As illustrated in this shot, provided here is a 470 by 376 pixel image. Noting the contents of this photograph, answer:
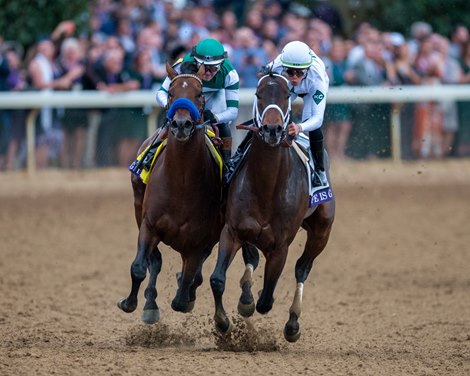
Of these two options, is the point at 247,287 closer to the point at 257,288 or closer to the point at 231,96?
the point at 231,96

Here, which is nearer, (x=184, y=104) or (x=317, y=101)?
(x=184, y=104)

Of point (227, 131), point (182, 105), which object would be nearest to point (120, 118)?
point (227, 131)

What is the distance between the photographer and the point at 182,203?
25.7 ft

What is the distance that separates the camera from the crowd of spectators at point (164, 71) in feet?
50.7

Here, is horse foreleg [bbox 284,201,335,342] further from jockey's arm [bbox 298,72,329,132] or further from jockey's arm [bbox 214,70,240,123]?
jockey's arm [bbox 214,70,240,123]

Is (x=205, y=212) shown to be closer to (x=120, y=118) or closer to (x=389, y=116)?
(x=120, y=118)

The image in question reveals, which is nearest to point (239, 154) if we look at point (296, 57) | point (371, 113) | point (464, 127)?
point (296, 57)

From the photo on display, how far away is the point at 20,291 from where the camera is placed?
10250 millimetres

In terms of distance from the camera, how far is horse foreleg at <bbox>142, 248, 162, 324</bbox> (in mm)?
8086

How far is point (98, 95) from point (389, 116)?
441cm

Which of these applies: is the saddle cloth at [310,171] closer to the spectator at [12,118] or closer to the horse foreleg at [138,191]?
the horse foreleg at [138,191]

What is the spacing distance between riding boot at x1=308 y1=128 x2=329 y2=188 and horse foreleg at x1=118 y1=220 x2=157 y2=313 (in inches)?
58.4

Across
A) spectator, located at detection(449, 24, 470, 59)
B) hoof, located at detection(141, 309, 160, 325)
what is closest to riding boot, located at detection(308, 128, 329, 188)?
hoof, located at detection(141, 309, 160, 325)

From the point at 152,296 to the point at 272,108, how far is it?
187 cm
